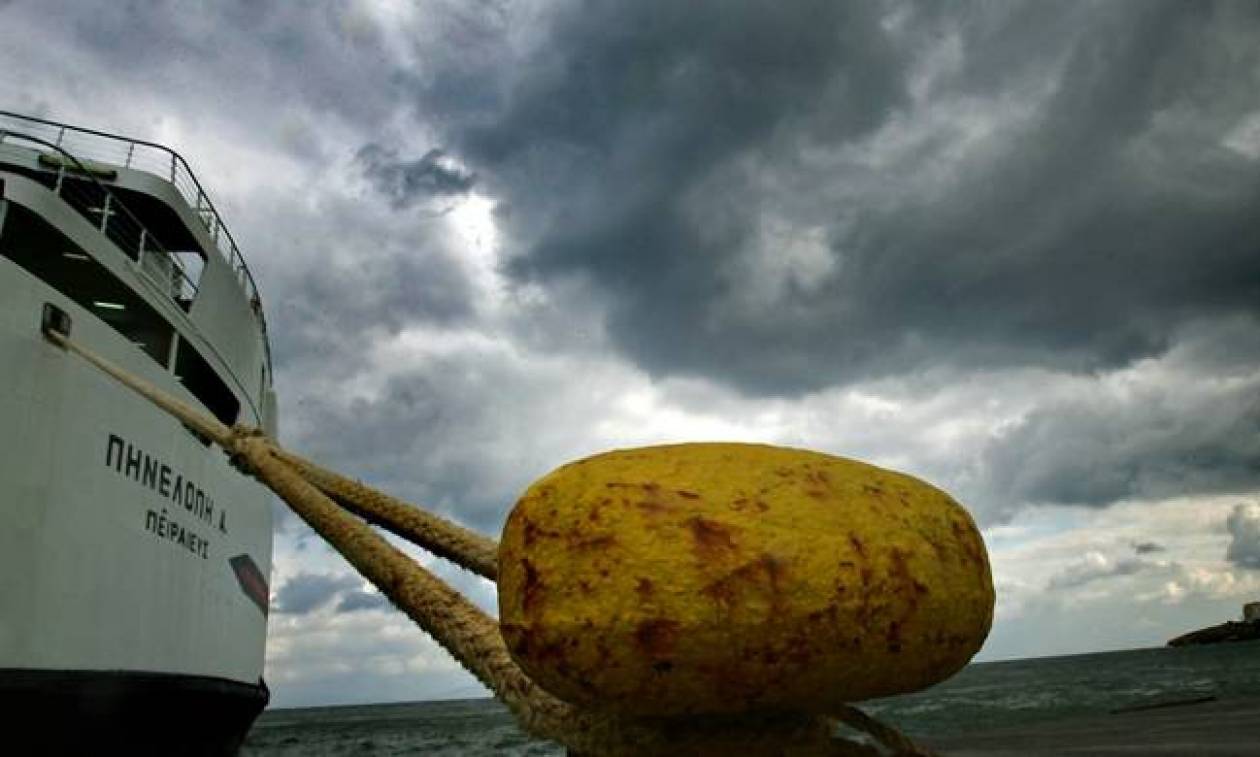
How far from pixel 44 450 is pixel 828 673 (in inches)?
323

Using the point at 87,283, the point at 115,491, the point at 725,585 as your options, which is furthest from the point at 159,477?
the point at 725,585

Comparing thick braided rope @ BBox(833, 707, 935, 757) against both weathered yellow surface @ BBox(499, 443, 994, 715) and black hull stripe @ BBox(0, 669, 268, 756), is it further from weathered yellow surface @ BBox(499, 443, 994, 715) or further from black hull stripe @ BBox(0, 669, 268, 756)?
black hull stripe @ BBox(0, 669, 268, 756)

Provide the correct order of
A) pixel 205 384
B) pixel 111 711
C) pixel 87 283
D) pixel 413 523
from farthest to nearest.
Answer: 1. pixel 205 384
2. pixel 87 283
3. pixel 111 711
4. pixel 413 523

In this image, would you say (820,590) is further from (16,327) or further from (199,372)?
(199,372)

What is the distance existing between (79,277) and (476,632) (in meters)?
10.5

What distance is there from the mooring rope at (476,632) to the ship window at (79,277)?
830cm

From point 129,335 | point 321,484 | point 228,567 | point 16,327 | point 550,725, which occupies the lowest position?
point 550,725

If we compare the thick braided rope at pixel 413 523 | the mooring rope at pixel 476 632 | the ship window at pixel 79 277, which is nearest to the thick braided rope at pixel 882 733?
the mooring rope at pixel 476 632

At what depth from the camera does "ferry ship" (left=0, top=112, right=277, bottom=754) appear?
721cm

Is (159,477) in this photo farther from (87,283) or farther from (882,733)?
(882,733)

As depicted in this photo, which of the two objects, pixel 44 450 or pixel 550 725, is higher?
pixel 44 450

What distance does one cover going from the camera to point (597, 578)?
3.80 ft

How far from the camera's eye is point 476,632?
5.19ft

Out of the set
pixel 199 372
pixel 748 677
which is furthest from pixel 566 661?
pixel 199 372
